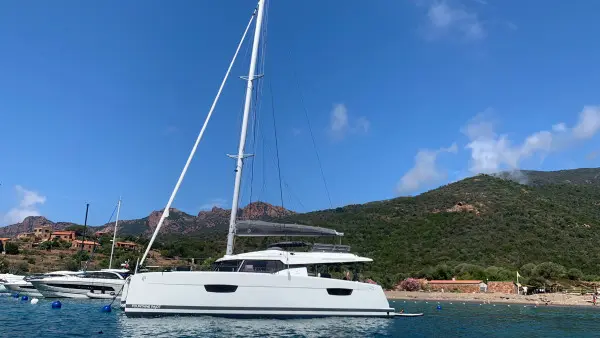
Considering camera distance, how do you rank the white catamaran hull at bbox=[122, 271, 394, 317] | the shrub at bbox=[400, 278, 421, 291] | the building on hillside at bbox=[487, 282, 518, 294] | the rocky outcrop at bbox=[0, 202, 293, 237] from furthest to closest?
the rocky outcrop at bbox=[0, 202, 293, 237] → the shrub at bbox=[400, 278, 421, 291] → the building on hillside at bbox=[487, 282, 518, 294] → the white catamaran hull at bbox=[122, 271, 394, 317]

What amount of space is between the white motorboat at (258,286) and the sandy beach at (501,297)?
3201 cm

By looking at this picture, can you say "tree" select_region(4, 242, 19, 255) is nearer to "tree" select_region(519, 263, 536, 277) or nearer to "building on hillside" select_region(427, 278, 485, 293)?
"building on hillside" select_region(427, 278, 485, 293)

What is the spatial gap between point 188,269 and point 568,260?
5795 centimetres

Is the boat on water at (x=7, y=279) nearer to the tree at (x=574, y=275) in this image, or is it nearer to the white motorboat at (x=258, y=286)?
the white motorboat at (x=258, y=286)

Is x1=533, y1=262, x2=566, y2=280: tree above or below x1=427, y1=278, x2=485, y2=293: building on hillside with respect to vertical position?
above

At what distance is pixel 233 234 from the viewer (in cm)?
2158

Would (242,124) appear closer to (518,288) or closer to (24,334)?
(24,334)

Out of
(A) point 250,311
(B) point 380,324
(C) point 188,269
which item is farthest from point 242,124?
(B) point 380,324

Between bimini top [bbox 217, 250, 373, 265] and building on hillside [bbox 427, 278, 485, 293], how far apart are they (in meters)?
37.0

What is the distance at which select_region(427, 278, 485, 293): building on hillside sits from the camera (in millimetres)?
53969

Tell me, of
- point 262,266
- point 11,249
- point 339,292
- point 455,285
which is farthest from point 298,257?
point 11,249

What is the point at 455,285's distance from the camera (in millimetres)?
55375

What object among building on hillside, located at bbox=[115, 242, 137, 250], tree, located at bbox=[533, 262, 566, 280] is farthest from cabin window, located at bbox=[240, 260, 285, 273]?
building on hillside, located at bbox=[115, 242, 137, 250]

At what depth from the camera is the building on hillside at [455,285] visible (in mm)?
53969
